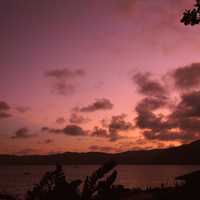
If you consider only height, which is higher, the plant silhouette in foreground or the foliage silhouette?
the foliage silhouette

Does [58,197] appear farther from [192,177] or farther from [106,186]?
[192,177]

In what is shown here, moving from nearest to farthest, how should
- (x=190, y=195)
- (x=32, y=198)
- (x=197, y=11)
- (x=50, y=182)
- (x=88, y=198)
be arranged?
(x=197, y=11)
(x=88, y=198)
(x=32, y=198)
(x=50, y=182)
(x=190, y=195)

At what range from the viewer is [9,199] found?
10961 millimetres

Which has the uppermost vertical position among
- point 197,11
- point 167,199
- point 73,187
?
point 197,11

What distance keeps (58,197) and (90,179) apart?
1069 millimetres

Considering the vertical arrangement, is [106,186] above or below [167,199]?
above

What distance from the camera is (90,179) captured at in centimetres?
1044

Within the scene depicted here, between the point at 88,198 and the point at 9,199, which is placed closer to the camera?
the point at 88,198

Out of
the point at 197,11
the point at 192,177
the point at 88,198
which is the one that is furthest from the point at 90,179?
the point at 192,177

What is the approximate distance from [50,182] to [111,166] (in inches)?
93.8

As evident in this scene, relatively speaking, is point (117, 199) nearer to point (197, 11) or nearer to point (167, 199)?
point (197, 11)

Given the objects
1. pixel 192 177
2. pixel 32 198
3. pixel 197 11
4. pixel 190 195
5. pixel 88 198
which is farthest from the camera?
pixel 192 177

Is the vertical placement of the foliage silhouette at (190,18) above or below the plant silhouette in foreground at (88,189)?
above

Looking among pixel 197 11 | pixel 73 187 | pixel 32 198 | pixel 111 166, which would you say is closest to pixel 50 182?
pixel 32 198
